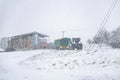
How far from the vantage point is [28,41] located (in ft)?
80.0

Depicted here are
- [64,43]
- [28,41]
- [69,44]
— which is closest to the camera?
[69,44]

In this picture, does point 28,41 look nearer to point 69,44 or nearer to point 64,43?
point 64,43

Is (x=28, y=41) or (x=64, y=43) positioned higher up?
(x=28, y=41)

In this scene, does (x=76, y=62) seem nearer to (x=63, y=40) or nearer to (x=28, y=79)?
(x=28, y=79)

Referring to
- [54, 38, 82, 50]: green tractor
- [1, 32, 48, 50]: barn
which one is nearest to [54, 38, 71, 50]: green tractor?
[54, 38, 82, 50]: green tractor

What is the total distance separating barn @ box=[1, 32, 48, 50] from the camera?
2283 cm

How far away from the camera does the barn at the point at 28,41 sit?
2283 cm

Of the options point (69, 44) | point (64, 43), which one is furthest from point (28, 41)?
point (69, 44)

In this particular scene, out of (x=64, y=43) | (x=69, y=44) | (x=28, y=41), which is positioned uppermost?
(x=28, y=41)

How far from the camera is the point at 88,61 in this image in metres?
9.09

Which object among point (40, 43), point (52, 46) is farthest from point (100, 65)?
point (40, 43)

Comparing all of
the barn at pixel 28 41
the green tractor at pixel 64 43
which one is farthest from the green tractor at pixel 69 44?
the barn at pixel 28 41

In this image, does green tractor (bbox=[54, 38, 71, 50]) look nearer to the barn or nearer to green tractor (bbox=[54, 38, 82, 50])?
green tractor (bbox=[54, 38, 82, 50])

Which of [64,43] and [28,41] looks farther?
[28,41]
